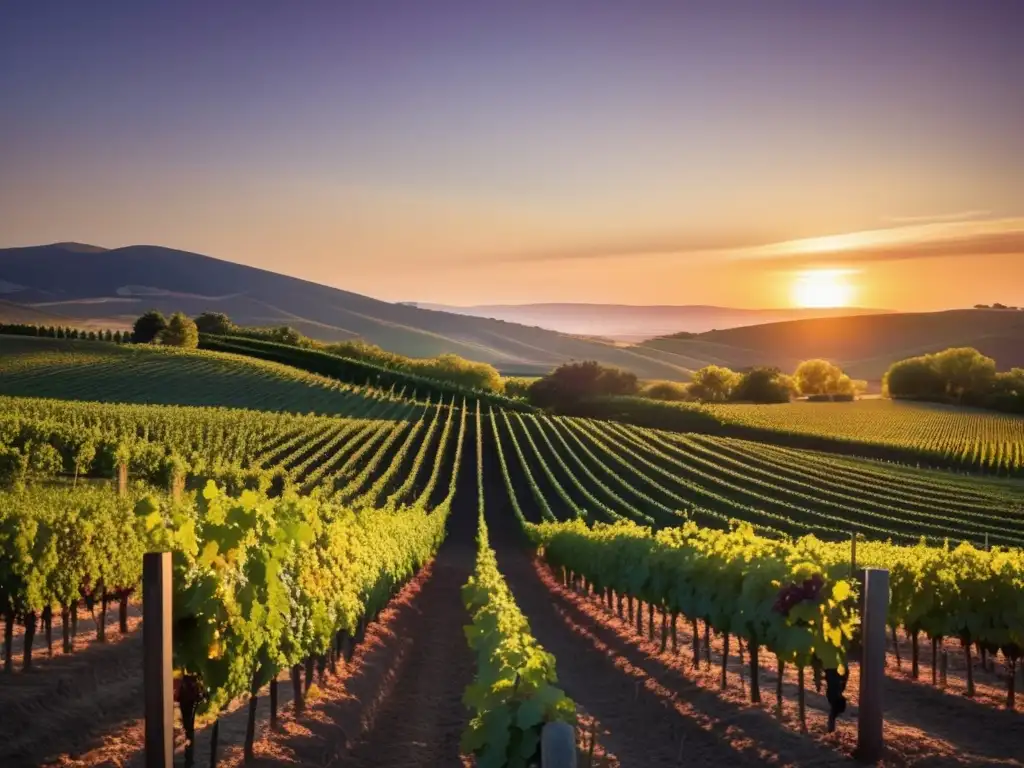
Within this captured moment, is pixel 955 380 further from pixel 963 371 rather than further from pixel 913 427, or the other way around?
pixel 913 427

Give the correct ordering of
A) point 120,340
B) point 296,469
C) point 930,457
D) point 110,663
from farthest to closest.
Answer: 1. point 120,340
2. point 930,457
3. point 296,469
4. point 110,663

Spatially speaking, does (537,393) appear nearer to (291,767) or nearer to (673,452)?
(673,452)

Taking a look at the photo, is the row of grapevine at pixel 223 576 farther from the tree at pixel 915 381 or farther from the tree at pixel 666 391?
the tree at pixel 915 381

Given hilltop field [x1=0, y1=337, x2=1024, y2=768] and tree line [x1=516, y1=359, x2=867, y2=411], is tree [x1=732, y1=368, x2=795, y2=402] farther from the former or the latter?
hilltop field [x1=0, y1=337, x2=1024, y2=768]

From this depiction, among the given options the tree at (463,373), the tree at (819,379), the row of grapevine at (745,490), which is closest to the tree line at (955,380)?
the tree at (819,379)

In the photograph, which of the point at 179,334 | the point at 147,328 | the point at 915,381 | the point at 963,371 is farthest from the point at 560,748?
the point at 915,381

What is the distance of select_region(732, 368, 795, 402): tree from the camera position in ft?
373

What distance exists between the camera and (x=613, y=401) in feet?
321

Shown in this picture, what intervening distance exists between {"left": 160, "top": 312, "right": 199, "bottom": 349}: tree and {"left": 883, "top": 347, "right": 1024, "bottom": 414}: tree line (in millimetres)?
78375

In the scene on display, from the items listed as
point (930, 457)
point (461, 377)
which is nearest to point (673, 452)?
point (930, 457)

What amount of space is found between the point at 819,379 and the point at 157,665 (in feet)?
413

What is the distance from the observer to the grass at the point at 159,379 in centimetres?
6988

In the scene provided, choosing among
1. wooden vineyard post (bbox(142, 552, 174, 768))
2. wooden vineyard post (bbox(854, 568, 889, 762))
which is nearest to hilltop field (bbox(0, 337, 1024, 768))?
wooden vineyard post (bbox(854, 568, 889, 762))

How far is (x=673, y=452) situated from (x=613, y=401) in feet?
104
